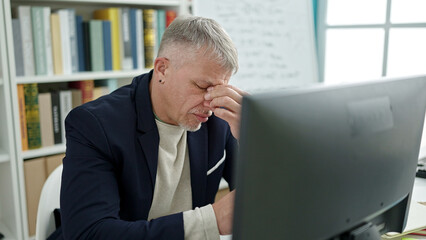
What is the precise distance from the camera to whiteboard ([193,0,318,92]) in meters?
2.69

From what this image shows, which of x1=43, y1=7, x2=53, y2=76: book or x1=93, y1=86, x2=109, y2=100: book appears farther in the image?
x1=93, y1=86, x2=109, y2=100: book

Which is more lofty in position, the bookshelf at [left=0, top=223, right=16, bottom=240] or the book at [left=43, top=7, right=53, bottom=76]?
the book at [left=43, top=7, right=53, bottom=76]

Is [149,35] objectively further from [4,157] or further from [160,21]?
[4,157]

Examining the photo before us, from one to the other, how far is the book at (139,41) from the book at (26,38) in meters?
0.55

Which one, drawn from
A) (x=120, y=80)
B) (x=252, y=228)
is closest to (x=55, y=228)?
(x=252, y=228)

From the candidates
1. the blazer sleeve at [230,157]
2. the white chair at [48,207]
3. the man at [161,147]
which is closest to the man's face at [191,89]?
the man at [161,147]

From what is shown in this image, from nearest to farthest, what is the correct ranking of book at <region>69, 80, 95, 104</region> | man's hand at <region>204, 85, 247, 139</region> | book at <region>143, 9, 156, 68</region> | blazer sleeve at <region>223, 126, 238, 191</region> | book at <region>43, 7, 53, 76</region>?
man's hand at <region>204, 85, 247, 139</region>, blazer sleeve at <region>223, 126, 238, 191</region>, book at <region>43, 7, 53, 76</region>, book at <region>69, 80, 95, 104</region>, book at <region>143, 9, 156, 68</region>

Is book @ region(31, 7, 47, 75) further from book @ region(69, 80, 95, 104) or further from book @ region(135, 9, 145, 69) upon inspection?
book @ region(135, 9, 145, 69)

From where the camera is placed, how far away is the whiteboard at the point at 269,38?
2.69 m

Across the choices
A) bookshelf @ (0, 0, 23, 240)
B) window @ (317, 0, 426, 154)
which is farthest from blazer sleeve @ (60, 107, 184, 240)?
window @ (317, 0, 426, 154)

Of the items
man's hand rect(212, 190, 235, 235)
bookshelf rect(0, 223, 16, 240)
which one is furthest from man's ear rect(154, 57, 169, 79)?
bookshelf rect(0, 223, 16, 240)

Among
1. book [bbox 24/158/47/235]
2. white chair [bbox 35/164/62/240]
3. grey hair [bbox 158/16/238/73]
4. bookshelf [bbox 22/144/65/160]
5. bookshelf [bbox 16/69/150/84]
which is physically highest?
grey hair [bbox 158/16/238/73]

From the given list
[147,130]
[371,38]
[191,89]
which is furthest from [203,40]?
[371,38]

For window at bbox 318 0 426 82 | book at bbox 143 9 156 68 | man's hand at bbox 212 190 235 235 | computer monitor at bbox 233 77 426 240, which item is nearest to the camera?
computer monitor at bbox 233 77 426 240
